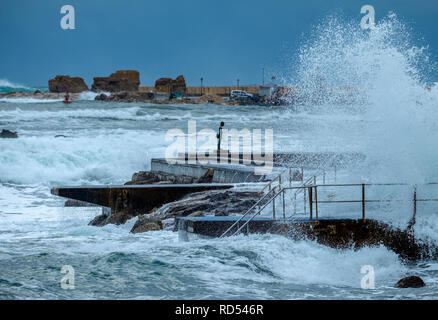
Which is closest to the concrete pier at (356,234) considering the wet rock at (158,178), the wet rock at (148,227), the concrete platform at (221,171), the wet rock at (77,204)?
the wet rock at (148,227)

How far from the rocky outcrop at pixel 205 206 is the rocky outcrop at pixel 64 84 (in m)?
117

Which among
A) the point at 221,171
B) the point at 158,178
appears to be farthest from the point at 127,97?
the point at 221,171

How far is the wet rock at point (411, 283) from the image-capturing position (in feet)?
26.3

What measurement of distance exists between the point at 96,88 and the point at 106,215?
402 feet

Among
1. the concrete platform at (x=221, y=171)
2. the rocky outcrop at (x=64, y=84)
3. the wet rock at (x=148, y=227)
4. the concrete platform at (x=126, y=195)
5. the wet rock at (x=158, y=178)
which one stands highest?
the rocky outcrop at (x=64, y=84)

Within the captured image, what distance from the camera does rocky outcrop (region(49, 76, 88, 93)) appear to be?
127 m

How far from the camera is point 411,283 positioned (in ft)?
26.3

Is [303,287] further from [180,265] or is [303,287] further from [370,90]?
[370,90]

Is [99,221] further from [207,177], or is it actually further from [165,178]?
[165,178]

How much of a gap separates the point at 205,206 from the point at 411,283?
5341 mm

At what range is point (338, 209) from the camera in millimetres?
10711

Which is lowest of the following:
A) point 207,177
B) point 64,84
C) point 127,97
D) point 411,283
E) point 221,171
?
point 411,283

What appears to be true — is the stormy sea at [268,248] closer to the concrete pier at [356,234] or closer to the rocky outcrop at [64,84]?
the concrete pier at [356,234]
